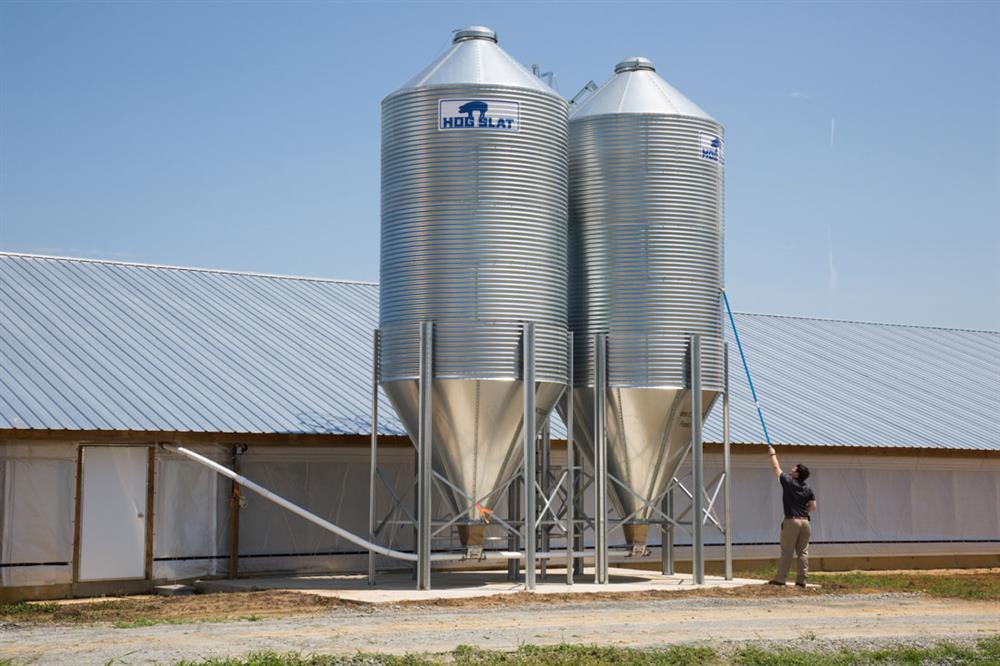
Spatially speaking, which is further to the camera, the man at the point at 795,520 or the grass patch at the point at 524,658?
the man at the point at 795,520

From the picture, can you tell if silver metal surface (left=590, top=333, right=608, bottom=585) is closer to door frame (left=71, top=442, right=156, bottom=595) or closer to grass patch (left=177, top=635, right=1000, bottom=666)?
door frame (left=71, top=442, right=156, bottom=595)

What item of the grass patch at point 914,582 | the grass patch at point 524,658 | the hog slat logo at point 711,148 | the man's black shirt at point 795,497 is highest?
the hog slat logo at point 711,148

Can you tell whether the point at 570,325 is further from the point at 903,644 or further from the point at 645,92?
the point at 903,644

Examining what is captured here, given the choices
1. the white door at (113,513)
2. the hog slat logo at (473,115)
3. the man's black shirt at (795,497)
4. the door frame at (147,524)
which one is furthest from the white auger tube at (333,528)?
the hog slat logo at (473,115)

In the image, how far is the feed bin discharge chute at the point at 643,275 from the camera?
22.6 meters

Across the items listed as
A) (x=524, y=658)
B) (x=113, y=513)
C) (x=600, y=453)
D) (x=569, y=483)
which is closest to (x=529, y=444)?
(x=569, y=483)

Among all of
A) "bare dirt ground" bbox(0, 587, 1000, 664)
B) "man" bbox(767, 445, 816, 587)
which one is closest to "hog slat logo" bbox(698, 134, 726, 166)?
"man" bbox(767, 445, 816, 587)

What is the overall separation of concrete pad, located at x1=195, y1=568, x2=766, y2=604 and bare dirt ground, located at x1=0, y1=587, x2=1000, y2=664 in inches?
34.8

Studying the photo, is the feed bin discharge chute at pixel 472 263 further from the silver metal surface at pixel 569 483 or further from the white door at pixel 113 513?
the white door at pixel 113 513

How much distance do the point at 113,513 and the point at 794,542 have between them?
1086 centimetres

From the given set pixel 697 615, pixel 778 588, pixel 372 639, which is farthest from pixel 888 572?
pixel 372 639

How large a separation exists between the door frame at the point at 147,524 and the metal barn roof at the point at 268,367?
655mm

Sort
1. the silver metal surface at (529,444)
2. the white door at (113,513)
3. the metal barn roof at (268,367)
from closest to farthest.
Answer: the silver metal surface at (529,444) < the white door at (113,513) < the metal barn roof at (268,367)

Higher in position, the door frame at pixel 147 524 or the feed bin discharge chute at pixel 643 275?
the feed bin discharge chute at pixel 643 275
